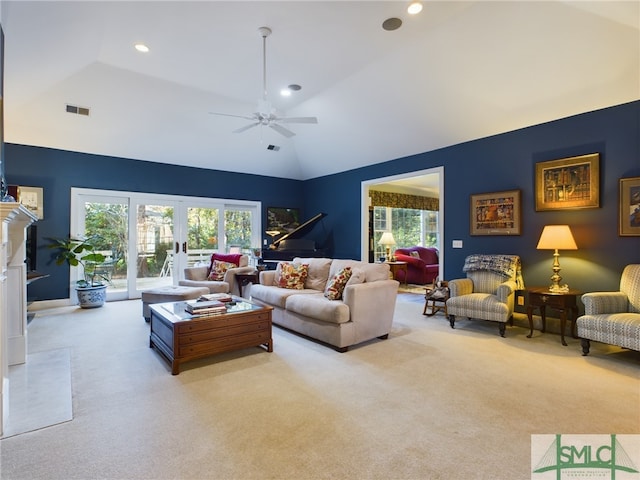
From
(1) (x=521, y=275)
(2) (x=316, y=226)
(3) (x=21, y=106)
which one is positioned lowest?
(1) (x=521, y=275)

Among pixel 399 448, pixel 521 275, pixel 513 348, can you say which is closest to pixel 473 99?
pixel 521 275

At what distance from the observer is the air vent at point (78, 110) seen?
5.16 meters

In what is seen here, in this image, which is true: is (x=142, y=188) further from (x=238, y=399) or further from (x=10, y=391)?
(x=238, y=399)

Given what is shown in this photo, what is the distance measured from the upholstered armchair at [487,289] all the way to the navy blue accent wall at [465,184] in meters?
0.33

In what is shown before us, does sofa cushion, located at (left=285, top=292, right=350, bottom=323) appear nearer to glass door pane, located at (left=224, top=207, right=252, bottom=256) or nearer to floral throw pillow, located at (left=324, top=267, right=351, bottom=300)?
floral throw pillow, located at (left=324, top=267, right=351, bottom=300)

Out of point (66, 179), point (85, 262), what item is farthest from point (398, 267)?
point (66, 179)

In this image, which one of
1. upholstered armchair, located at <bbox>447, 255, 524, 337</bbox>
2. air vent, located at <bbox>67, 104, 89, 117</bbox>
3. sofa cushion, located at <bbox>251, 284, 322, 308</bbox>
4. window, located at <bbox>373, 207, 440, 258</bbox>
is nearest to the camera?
upholstered armchair, located at <bbox>447, 255, 524, 337</bbox>

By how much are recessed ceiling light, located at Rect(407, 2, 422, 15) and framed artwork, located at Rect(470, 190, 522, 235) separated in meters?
2.78

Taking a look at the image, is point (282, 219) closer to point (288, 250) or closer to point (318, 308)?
point (288, 250)

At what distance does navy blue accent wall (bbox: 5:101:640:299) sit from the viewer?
150 inches

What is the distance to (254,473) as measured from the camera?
1669mm

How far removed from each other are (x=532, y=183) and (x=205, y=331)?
15.1ft

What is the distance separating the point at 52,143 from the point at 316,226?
543 centimetres

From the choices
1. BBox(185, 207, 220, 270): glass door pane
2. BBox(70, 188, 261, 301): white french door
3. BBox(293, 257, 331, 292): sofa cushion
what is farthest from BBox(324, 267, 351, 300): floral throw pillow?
BBox(185, 207, 220, 270): glass door pane
